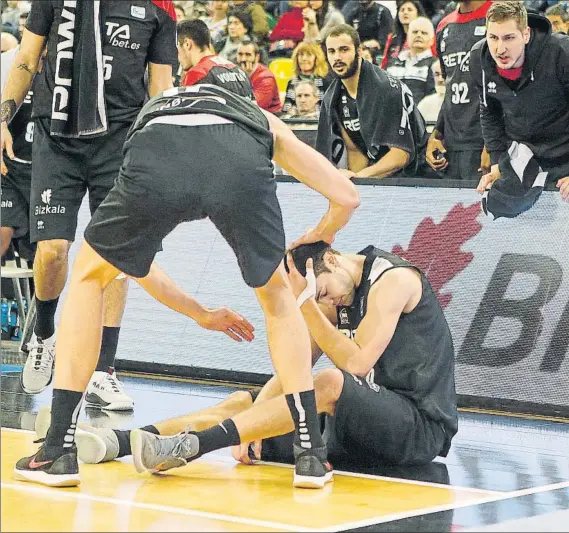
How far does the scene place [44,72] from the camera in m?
5.96

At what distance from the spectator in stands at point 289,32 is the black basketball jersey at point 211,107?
29.6ft

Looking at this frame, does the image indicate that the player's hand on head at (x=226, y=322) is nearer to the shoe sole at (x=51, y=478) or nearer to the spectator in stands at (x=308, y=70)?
the shoe sole at (x=51, y=478)

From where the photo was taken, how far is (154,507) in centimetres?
398

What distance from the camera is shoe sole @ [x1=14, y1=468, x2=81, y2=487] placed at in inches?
164

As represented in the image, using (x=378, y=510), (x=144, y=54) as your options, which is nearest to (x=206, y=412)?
(x=378, y=510)

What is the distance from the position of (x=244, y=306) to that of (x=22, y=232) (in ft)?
7.41

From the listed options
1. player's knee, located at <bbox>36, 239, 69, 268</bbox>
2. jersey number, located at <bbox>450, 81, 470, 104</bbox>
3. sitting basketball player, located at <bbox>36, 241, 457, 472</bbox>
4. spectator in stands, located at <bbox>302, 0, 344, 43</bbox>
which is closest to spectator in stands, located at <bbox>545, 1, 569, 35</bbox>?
jersey number, located at <bbox>450, 81, 470, 104</bbox>

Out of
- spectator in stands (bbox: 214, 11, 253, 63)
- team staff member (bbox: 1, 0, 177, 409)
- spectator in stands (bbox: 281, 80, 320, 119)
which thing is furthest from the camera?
spectator in stands (bbox: 214, 11, 253, 63)

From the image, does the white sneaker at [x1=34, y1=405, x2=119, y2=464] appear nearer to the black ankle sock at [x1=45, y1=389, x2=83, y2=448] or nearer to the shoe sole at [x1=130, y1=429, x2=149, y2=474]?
the shoe sole at [x1=130, y1=429, x2=149, y2=474]

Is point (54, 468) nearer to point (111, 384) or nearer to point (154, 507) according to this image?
point (154, 507)

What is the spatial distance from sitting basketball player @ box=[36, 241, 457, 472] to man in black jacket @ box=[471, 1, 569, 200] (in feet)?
6.33

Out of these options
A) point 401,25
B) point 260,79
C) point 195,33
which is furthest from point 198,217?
point 401,25

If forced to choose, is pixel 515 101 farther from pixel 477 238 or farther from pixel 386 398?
pixel 386 398

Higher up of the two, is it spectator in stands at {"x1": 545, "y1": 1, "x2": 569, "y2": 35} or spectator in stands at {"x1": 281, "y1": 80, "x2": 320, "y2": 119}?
spectator in stands at {"x1": 545, "y1": 1, "x2": 569, "y2": 35}
